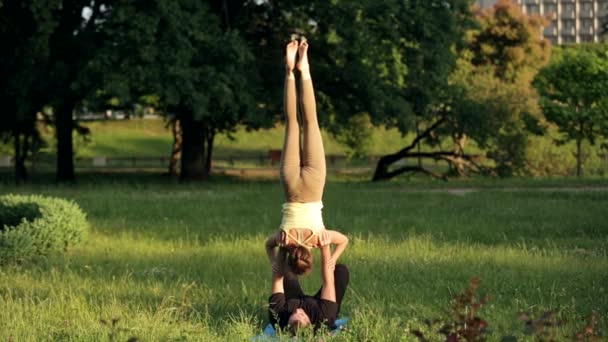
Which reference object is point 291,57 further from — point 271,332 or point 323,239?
point 271,332

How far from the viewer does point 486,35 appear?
64438 mm

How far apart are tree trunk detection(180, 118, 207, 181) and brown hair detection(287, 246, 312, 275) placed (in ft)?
96.4

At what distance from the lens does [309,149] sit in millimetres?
10156

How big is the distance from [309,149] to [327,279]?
3.94ft

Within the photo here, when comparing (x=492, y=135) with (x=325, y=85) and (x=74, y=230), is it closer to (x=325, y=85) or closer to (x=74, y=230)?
(x=325, y=85)

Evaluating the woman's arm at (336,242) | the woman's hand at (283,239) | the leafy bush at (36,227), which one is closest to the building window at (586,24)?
the leafy bush at (36,227)

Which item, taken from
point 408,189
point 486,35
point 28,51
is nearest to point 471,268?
point 408,189

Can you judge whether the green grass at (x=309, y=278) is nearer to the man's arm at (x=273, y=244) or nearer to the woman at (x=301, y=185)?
the man's arm at (x=273, y=244)

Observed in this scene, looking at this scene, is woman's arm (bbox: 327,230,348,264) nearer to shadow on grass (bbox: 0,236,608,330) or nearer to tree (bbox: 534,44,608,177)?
shadow on grass (bbox: 0,236,608,330)

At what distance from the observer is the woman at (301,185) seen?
9.86 metres

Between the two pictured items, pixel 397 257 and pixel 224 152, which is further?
pixel 224 152

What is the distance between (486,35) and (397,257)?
50864 mm

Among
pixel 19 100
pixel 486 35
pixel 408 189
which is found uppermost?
pixel 486 35

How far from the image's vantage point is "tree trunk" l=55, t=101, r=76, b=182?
39.6 meters
